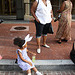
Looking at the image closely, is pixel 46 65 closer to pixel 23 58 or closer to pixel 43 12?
pixel 23 58

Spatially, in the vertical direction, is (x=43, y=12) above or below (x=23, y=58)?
above

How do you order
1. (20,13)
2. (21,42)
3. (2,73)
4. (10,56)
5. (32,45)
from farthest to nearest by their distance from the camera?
1. (20,13)
2. (32,45)
3. (10,56)
4. (2,73)
5. (21,42)

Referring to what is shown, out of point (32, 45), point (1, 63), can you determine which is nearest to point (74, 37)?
point (32, 45)

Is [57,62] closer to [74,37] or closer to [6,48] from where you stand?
[6,48]

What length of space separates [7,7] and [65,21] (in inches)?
325

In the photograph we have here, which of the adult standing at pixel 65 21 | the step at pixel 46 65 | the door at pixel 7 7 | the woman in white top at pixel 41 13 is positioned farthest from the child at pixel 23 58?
the door at pixel 7 7

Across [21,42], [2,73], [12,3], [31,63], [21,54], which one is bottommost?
[2,73]

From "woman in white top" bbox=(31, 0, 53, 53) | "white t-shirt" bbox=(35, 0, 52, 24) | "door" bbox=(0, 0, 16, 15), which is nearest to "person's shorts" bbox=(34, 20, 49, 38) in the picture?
"woman in white top" bbox=(31, 0, 53, 53)

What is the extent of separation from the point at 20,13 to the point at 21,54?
7.14 m

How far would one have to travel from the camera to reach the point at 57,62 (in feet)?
12.3

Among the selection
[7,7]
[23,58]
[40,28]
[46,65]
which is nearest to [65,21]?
[40,28]

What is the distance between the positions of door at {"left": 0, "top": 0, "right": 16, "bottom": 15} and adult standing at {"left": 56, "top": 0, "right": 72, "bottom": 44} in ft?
24.6

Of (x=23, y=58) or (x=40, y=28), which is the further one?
(x=40, y=28)

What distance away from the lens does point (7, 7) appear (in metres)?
12.1
